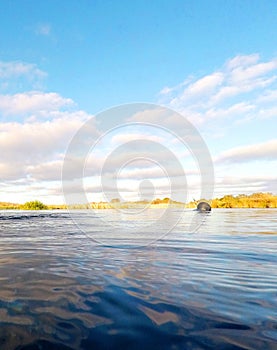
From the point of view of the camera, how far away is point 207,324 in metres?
3.57

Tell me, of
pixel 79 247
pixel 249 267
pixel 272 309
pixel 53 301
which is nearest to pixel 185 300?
pixel 272 309

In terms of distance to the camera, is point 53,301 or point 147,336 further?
point 53,301

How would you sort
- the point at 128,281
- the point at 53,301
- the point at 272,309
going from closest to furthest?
the point at 272,309, the point at 53,301, the point at 128,281

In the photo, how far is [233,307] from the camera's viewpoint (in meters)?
4.19

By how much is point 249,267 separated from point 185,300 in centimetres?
335

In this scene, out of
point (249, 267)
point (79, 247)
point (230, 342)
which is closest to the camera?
point (230, 342)

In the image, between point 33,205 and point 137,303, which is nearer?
point 137,303

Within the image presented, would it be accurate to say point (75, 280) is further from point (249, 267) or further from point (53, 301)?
point (249, 267)

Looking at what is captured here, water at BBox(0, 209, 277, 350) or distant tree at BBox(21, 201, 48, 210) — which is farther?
distant tree at BBox(21, 201, 48, 210)

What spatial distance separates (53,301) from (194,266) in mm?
3983

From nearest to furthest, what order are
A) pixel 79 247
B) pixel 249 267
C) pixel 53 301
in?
pixel 53 301
pixel 249 267
pixel 79 247

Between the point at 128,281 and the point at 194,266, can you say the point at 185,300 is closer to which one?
the point at 128,281

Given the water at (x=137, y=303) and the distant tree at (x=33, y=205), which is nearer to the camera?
the water at (x=137, y=303)

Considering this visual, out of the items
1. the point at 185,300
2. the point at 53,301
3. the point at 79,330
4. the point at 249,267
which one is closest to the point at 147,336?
the point at 79,330
